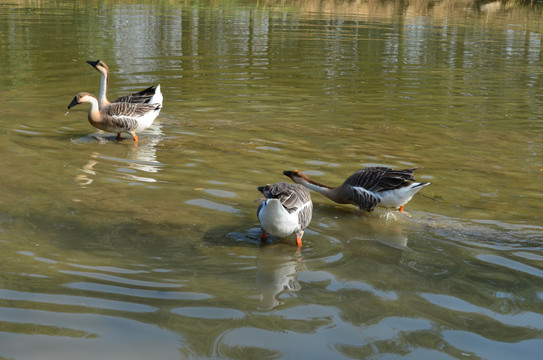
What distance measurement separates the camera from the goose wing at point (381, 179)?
24.6 ft

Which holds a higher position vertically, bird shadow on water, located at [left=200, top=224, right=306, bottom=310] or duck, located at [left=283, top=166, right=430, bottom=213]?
duck, located at [left=283, top=166, right=430, bottom=213]

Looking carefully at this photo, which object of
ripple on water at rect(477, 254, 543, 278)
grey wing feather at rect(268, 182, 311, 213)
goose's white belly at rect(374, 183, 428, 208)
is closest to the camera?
ripple on water at rect(477, 254, 543, 278)

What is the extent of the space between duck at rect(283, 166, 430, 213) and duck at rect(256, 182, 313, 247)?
1198mm

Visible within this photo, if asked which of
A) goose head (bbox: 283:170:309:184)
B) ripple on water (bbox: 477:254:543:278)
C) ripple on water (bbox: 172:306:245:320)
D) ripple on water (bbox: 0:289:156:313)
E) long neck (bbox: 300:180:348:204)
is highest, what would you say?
goose head (bbox: 283:170:309:184)

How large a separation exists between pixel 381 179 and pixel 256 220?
1610 millimetres

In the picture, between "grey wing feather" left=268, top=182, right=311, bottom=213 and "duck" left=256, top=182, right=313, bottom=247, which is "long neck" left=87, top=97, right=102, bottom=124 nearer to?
"duck" left=256, top=182, right=313, bottom=247

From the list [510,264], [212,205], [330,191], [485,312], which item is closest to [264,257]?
[212,205]

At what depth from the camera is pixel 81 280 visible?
5.44 m

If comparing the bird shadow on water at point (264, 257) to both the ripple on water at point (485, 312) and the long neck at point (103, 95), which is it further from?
the long neck at point (103, 95)

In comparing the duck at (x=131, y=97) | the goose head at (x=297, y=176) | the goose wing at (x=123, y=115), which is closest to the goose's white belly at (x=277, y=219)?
the goose head at (x=297, y=176)

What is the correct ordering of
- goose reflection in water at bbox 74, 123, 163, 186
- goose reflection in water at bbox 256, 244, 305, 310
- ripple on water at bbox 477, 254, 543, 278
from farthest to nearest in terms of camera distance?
goose reflection in water at bbox 74, 123, 163, 186, ripple on water at bbox 477, 254, 543, 278, goose reflection in water at bbox 256, 244, 305, 310

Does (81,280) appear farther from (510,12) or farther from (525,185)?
(510,12)

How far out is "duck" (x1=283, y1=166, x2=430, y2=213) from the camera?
24.4 feet

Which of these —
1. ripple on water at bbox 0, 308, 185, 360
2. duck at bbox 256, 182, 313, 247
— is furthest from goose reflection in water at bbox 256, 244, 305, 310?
ripple on water at bbox 0, 308, 185, 360
